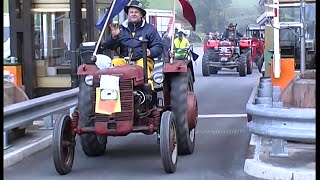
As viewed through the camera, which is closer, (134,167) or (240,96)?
(134,167)

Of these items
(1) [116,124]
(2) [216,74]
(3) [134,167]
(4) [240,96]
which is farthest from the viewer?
(2) [216,74]

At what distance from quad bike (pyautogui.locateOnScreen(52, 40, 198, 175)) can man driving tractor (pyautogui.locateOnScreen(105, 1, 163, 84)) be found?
20cm

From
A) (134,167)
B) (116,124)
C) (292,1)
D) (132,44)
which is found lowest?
(134,167)

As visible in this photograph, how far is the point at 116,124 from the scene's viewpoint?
641 cm

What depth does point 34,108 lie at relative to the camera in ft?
25.2

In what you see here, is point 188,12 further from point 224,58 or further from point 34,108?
point 224,58

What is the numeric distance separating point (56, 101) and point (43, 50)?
578 cm

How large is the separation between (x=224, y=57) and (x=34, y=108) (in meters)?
17.7

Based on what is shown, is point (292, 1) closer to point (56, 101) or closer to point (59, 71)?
point (59, 71)

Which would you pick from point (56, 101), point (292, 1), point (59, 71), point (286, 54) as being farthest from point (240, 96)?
point (56, 101)

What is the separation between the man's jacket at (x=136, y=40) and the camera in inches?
284

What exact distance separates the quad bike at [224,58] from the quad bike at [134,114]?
664 inches

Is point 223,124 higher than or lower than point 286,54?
lower

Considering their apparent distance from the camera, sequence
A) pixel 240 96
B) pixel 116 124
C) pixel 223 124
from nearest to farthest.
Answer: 1. pixel 116 124
2. pixel 223 124
3. pixel 240 96
